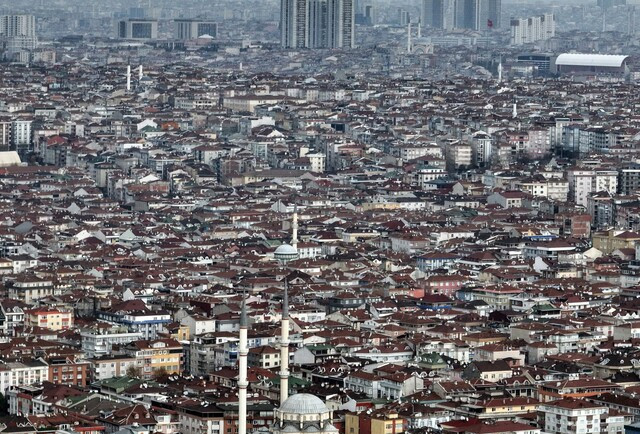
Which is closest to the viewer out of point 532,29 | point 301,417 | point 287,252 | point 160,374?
point 301,417

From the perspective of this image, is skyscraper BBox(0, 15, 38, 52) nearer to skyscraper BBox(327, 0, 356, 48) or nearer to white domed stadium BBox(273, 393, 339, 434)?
skyscraper BBox(327, 0, 356, 48)

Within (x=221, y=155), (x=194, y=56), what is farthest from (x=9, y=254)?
(x=194, y=56)

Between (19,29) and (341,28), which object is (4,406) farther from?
(19,29)

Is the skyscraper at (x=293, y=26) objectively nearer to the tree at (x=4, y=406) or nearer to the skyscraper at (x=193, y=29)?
the skyscraper at (x=193, y=29)

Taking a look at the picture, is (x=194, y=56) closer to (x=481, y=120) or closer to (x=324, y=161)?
(x=481, y=120)

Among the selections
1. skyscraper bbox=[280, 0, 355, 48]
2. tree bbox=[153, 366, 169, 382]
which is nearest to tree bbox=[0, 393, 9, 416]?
tree bbox=[153, 366, 169, 382]

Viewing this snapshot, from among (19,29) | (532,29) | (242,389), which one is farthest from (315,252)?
(532,29)
